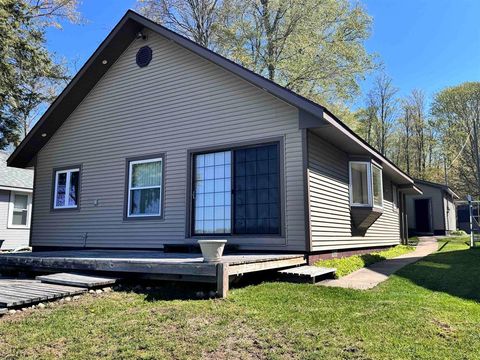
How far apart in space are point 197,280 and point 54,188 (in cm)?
762

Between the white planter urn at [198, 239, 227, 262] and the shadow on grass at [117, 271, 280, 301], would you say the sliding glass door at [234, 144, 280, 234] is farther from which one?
the white planter urn at [198, 239, 227, 262]

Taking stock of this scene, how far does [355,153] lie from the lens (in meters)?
10.2

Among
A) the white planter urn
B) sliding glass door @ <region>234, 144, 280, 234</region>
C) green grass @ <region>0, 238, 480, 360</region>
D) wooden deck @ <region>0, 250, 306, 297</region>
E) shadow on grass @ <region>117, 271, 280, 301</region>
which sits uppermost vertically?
sliding glass door @ <region>234, 144, 280, 234</region>

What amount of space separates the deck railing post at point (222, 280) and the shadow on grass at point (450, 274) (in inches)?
137

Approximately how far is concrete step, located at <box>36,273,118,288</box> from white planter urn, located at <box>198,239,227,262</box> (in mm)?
1705

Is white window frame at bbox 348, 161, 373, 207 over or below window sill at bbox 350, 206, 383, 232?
over

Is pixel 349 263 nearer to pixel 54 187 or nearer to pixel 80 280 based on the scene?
pixel 80 280

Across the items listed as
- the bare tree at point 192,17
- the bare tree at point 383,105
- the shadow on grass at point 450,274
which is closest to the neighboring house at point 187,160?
the shadow on grass at point 450,274

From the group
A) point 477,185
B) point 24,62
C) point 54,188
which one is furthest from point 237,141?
point 477,185

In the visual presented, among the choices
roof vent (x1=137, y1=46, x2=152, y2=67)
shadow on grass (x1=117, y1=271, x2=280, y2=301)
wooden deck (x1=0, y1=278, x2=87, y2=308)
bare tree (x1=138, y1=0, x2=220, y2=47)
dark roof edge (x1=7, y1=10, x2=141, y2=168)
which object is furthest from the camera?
bare tree (x1=138, y1=0, x2=220, y2=47)

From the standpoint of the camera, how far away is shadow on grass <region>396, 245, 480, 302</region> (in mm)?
6520

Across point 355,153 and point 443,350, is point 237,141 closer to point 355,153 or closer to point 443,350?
point 355,153

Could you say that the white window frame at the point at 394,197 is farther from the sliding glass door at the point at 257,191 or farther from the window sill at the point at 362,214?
the sliding glass door at the point at 257,191

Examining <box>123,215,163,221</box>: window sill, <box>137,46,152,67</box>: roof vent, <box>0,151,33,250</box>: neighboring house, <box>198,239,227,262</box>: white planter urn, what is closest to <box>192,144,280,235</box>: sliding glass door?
<box>123,215,163,221</box>: window sill
